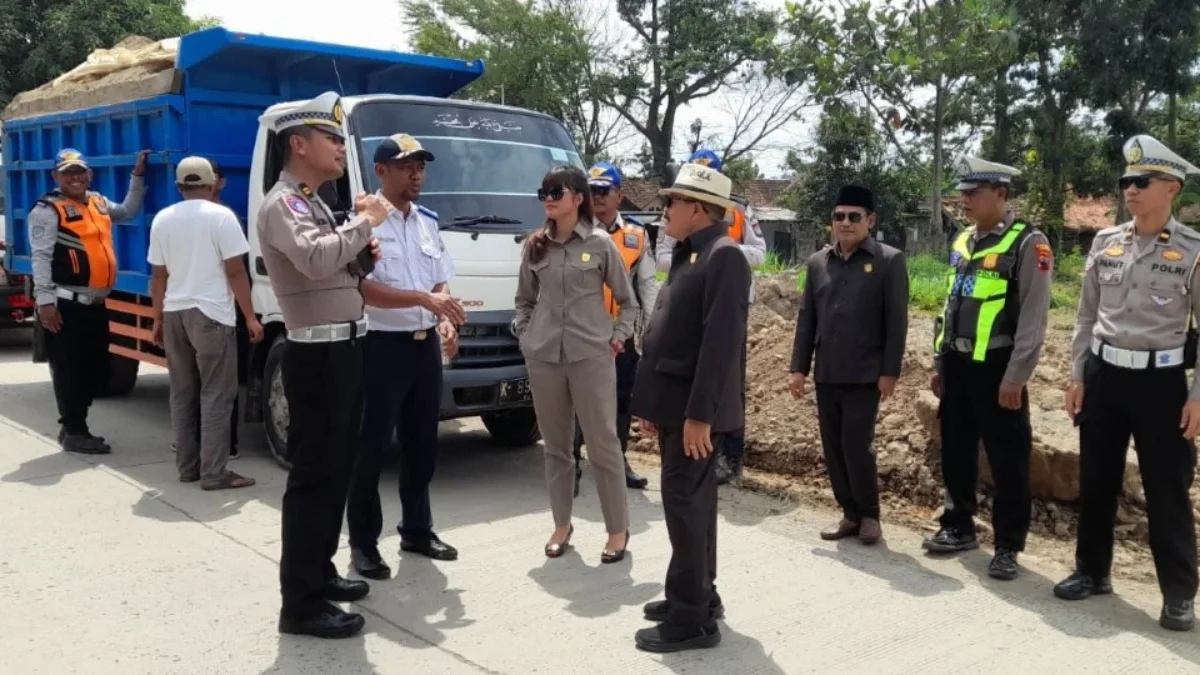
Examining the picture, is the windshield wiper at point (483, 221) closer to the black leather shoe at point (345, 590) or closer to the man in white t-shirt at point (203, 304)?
the man in white t-shirt at point (203, 304)

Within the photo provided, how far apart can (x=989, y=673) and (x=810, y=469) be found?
2944mm

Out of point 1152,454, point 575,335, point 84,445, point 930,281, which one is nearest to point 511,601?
point 575,335

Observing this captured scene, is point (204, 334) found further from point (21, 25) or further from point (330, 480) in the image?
point (21, 25)

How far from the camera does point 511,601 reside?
4359 millimetres

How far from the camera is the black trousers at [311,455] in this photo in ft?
12.7

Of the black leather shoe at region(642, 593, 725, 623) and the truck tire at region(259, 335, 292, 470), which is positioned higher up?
the truck tire at region(259, 335, 292, 470)

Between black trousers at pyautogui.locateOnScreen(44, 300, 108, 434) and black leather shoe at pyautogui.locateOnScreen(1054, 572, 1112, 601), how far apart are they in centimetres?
629

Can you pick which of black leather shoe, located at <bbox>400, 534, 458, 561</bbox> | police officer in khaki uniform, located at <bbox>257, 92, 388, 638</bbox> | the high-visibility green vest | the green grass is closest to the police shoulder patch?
police officer in khaki uniform, located at <bbox>257, 92, 388, 638</bbox>

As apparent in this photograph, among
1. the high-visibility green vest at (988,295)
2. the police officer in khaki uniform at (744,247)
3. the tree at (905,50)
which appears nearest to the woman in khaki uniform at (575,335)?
the police officer in khaki uniform at (744,247)

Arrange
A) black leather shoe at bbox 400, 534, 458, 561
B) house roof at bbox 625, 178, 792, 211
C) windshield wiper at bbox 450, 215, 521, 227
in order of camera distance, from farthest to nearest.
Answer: house roof at bbox 625, 178, 792, 211 < windshield wiper at bbox 450, 215, 521, 227 < black leather shoe at bbox 400, 534, 458, 561

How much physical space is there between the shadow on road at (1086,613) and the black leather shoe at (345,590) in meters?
2.81

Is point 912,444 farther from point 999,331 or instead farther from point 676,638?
point 676,638

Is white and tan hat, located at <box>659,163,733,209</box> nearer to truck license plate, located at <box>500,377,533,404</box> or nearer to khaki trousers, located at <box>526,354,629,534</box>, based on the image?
Result: khaki trousers, located at <box>526,354,629,534</box>

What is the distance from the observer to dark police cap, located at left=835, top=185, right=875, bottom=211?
16.9 feet
